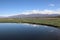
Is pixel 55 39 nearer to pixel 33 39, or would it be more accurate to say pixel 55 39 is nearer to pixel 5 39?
pixel 33 39

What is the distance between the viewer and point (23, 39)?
14.5 m

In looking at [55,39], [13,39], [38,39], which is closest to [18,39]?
[13,39]

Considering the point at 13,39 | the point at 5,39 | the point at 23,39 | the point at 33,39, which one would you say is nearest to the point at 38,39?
the point at 33,39

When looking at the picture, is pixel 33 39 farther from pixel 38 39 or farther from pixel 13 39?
pixel 13 39

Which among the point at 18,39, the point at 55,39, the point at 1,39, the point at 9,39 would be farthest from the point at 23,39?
the point at 55,39

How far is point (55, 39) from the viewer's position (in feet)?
47.5

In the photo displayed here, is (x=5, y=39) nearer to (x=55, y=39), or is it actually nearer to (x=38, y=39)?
(x=38, y=39)

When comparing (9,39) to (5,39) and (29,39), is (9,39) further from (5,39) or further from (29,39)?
(29,39)

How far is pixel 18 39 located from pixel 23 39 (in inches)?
25.9

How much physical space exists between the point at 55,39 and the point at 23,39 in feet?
13.6

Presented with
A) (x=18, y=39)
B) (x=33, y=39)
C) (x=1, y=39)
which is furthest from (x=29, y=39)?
(x=1, y=39)

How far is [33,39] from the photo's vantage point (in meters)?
14.5

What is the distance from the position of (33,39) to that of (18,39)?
1.95 meters

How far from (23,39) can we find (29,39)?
0.78m
